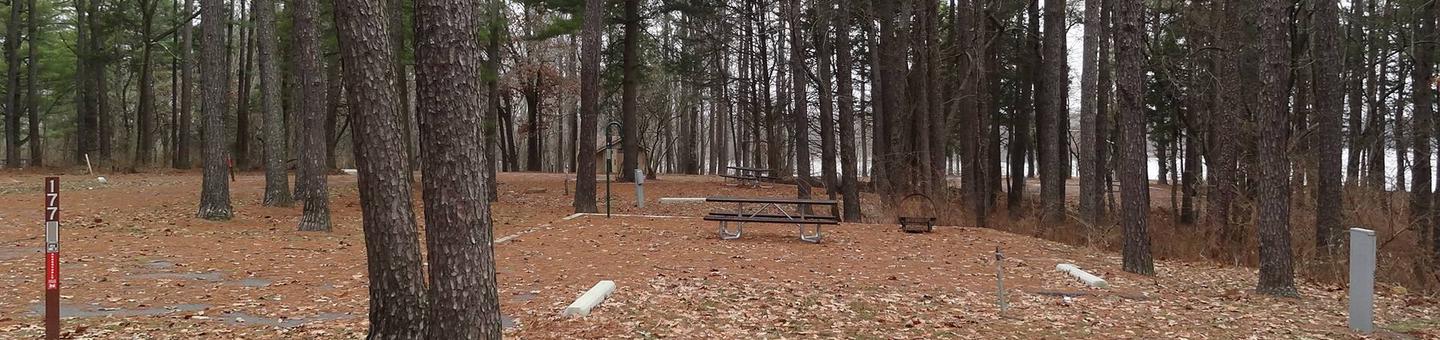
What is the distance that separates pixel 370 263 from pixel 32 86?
31.3 meters

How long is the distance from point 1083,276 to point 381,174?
23.8 ft

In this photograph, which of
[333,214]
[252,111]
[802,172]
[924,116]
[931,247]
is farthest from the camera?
[252,111]

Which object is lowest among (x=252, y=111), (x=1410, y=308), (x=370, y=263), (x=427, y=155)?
(x=1410, y=308)

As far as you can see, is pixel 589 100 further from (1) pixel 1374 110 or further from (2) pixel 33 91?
(2) pixel 33 91

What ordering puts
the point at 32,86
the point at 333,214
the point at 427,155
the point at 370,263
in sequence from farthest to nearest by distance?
the point at 32,86 → the point at 333,214 → the point at 370,263 → the point at 427,155

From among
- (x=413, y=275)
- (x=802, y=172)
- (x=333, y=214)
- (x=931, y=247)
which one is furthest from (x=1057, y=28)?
(x=413, y=275)

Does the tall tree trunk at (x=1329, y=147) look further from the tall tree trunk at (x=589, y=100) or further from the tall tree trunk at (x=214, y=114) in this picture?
the tall tree trunk at (x=214, y=114)

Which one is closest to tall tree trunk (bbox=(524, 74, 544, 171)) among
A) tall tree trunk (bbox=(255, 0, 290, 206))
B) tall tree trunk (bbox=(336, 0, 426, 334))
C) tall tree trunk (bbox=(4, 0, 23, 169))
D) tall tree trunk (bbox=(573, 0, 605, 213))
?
tall tree trunk (bbox=(4, 0, 23, 169))

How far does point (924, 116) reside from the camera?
58.8 feet

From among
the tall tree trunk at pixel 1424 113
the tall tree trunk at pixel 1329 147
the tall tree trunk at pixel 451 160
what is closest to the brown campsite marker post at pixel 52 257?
the tall tree trunk at pixel 451 160

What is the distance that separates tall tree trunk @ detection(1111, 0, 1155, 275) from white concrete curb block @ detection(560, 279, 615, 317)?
5718 mm

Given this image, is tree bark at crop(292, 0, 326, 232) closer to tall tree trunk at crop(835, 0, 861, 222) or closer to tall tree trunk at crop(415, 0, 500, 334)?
tall tree trunk at crop(835, 0, 861, 222)

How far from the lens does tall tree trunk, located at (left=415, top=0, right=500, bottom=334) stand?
409cm

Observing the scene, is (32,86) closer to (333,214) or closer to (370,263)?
(333,214)
